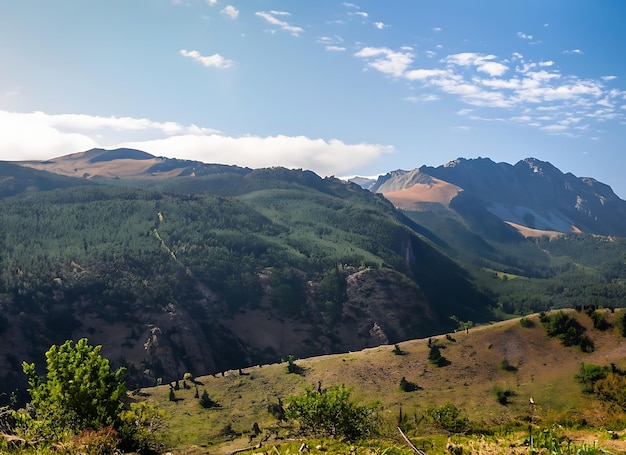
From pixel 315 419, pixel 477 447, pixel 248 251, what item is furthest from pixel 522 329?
pixel 248 251

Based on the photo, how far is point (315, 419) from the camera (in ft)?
108

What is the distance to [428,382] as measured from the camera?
6644cm

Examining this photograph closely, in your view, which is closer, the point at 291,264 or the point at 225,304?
the point at 225,304

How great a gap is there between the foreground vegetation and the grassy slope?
0.25 meters

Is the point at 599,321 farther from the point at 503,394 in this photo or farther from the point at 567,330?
the point at 503,394

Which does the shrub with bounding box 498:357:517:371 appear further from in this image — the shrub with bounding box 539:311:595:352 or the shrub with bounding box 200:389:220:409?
the shrub with bounding box 200:389:220:409

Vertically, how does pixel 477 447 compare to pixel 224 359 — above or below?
above

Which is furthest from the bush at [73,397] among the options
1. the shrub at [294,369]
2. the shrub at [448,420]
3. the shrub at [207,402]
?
the shrub at [294,369]

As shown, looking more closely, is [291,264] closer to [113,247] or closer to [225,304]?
[225,304]

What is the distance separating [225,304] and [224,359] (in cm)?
2822

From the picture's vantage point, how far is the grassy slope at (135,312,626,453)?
176 ft

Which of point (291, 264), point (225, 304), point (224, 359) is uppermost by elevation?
point (291, 264)

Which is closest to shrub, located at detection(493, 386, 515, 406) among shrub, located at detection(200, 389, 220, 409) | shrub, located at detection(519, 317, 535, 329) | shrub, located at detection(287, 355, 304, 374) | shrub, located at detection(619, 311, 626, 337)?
shrub, located at detection(519, 317, 535, 329)

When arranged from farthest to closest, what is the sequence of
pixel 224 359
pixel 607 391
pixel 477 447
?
pixel 224 359 → pixel 607 391 → pixel 477 447
